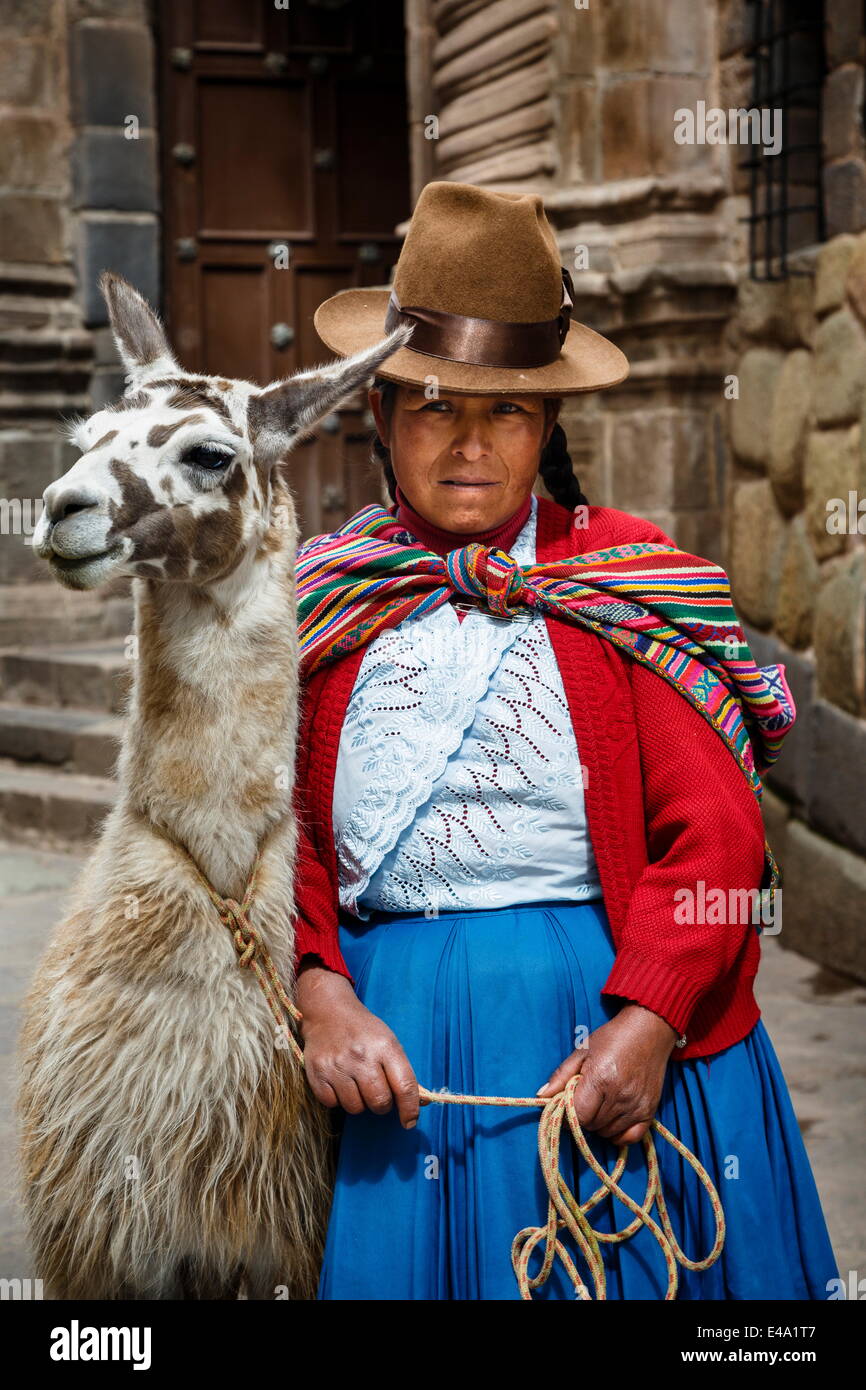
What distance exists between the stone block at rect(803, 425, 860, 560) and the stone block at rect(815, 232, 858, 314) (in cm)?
36

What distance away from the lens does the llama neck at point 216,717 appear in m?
1.74

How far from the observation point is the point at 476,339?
1.85 m

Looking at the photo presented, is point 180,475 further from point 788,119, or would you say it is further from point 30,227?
point 30,227

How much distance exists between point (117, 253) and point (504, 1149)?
5759 millimetres

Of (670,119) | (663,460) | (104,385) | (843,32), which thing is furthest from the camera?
(104,385)

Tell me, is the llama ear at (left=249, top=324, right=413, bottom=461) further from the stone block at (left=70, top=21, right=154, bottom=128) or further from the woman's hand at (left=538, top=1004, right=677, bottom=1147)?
the stone block at (left=70, top=21, right=154, bottom=128)

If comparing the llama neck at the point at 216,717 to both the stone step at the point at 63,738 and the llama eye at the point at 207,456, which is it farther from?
the stone step at the point at 63,738

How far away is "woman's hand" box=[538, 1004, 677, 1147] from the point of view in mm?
1694

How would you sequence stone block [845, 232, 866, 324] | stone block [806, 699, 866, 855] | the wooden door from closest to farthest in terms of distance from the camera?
stone block [845, 232, 866, 324] → stone block [806, 699, 866, 855] → the wooden door

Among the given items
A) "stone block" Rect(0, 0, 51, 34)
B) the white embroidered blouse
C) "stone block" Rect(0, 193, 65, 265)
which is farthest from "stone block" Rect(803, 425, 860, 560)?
"stone block" Rect(0, 0, 51, 34)

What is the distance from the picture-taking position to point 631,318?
188 inches

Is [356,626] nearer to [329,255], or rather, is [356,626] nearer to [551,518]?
[551,518]

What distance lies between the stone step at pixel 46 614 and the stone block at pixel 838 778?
3615 millimetres

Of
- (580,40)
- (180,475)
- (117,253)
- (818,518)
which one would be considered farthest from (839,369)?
(117,253)
